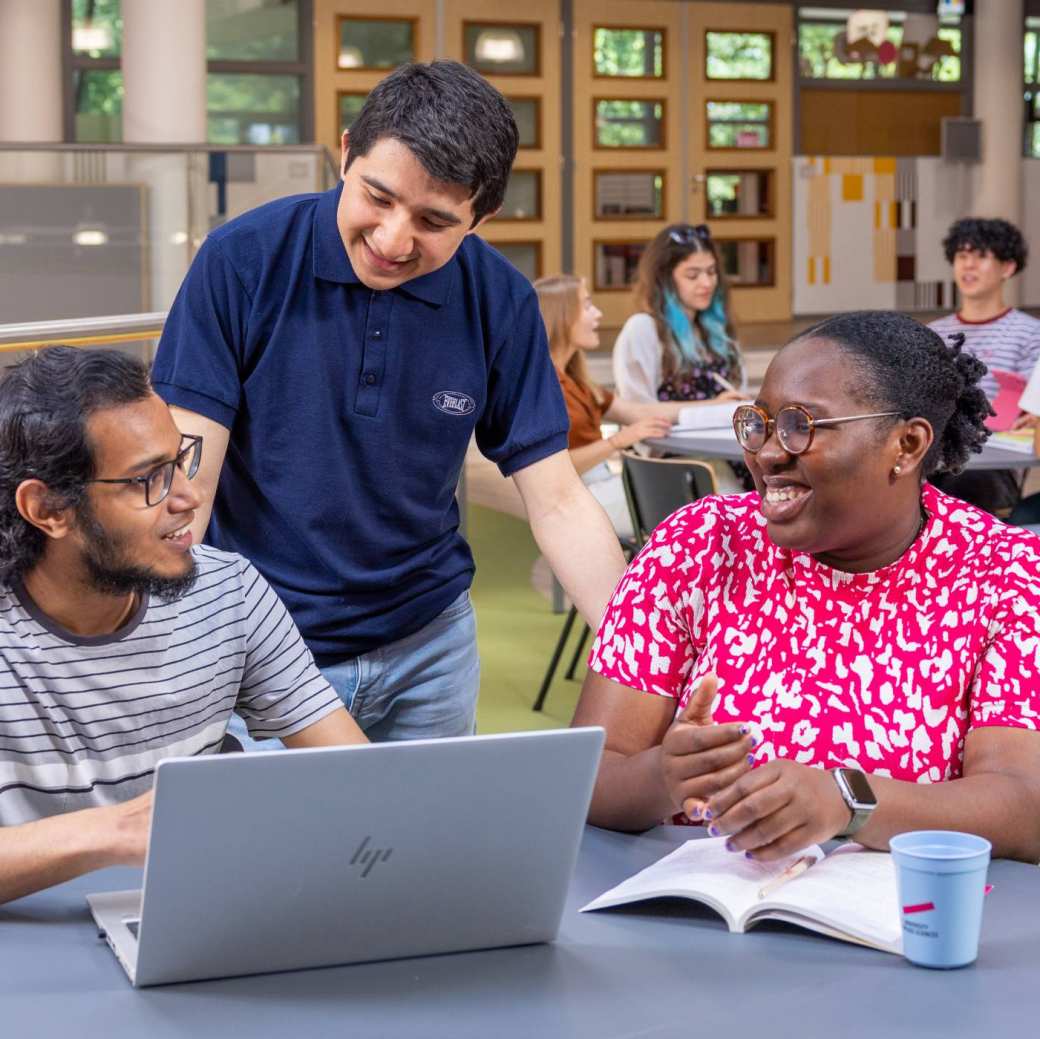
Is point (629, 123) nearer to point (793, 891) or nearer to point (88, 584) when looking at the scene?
point (88, 584)

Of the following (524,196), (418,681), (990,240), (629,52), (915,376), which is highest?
(629,52)

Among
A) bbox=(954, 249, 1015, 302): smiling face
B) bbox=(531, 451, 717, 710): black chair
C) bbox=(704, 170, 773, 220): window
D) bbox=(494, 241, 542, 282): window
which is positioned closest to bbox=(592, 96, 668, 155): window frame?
bbox=(704, 170, 773, 220): window

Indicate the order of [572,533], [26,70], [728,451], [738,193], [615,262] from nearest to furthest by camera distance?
1. [572,533]
2. [728,451]
3. [26,70]
4. [615,262]
5. [738,193]

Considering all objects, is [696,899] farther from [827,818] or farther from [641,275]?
[641,275]

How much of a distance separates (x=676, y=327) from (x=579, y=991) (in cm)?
455

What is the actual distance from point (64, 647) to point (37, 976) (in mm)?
446

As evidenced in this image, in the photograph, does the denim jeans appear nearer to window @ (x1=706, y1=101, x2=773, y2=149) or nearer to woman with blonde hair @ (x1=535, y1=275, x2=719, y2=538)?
woman with blonde hair @ (x1=535, y1=275, x2=719, y2=538)

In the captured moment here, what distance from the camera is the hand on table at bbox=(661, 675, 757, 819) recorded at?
141cm

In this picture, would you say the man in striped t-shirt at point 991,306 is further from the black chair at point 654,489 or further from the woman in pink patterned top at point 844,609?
the woman in pink patterned top at point 844,609

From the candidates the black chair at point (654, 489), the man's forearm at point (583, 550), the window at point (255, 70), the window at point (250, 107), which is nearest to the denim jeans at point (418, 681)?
the man's forearm at point (583, 550)

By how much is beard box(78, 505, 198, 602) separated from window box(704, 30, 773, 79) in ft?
37.7

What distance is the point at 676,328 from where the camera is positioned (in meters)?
5.63

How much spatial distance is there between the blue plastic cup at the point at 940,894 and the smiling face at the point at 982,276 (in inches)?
192

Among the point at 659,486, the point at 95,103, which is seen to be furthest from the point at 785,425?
the point at 95,103
